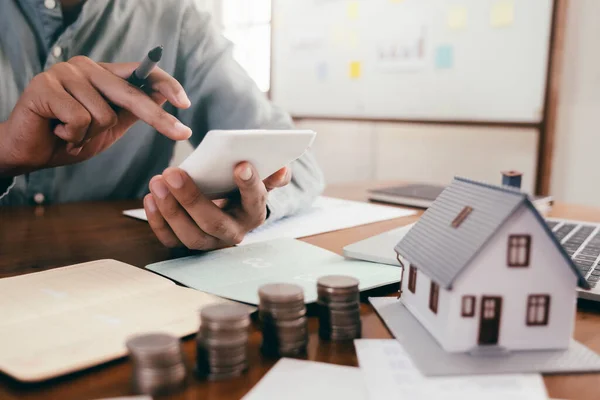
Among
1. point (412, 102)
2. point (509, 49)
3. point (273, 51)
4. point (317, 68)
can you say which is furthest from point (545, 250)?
point (273, 51)

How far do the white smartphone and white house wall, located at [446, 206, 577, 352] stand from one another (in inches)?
10.0

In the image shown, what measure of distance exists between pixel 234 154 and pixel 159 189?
0.10m

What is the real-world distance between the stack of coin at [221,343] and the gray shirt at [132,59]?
585 millimetres

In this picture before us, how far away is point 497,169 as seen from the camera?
72.6 inches

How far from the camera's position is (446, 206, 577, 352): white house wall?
0.36 metres

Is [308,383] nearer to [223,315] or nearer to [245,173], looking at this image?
[223,315]

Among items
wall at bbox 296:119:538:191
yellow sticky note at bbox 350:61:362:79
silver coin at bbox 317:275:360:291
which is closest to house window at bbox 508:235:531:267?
silver coin at bbox 317:275:360:291

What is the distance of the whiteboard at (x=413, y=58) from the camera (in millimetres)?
1690

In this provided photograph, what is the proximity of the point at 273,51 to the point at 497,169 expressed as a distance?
A: 4.04 feet

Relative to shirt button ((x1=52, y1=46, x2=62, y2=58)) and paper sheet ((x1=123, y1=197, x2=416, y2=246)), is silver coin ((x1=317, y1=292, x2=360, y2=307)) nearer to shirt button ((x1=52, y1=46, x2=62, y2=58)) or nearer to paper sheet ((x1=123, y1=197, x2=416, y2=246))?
paper sheet ((x1=123, y1=197, x2=416, y2=246))

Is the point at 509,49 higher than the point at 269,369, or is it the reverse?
the point at 509,49

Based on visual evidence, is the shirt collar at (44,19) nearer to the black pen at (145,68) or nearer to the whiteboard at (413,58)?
the black pen at (145,68)

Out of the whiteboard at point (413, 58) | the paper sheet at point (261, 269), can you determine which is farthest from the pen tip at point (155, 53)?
the whiteboard at point (413, 58)

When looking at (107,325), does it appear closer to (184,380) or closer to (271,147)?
(184,380)
